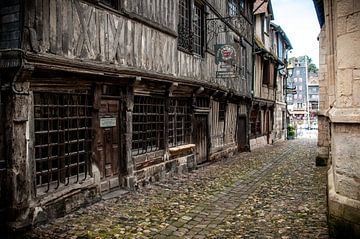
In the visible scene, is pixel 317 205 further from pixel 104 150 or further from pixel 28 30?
pixel 28 30

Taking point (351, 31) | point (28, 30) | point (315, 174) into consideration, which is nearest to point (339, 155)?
point (351, 31)

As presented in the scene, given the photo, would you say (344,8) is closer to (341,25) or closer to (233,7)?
(341,25)

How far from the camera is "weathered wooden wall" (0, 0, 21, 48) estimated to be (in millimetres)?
4777

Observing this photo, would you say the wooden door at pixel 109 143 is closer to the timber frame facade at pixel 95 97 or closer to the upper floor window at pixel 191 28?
the timber frame facade at pixel 95 97

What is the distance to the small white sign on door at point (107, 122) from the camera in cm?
677

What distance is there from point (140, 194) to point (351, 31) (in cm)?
511

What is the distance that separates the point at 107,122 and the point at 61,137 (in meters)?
1.30

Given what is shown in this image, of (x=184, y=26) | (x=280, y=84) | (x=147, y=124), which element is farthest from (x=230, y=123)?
(x=280, y=84)

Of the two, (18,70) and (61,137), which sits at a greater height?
(18,70)

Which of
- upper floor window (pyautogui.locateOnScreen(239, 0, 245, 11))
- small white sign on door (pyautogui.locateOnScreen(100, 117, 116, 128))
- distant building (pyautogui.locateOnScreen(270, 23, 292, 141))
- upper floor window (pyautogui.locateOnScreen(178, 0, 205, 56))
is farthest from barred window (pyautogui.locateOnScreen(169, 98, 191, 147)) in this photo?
distant building (pyautogui.locateOnScreen(270, 23, 292, 141))

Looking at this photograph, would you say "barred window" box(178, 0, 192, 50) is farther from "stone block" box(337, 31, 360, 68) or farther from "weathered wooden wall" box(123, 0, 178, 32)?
"stone block" box(337, 31, 360, 68)

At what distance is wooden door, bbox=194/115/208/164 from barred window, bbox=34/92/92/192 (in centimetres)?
539

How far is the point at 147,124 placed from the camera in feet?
27.9

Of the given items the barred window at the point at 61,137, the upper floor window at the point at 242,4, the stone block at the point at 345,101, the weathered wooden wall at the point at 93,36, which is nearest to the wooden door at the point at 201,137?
the weathered wooden wall at the point at 93,36
